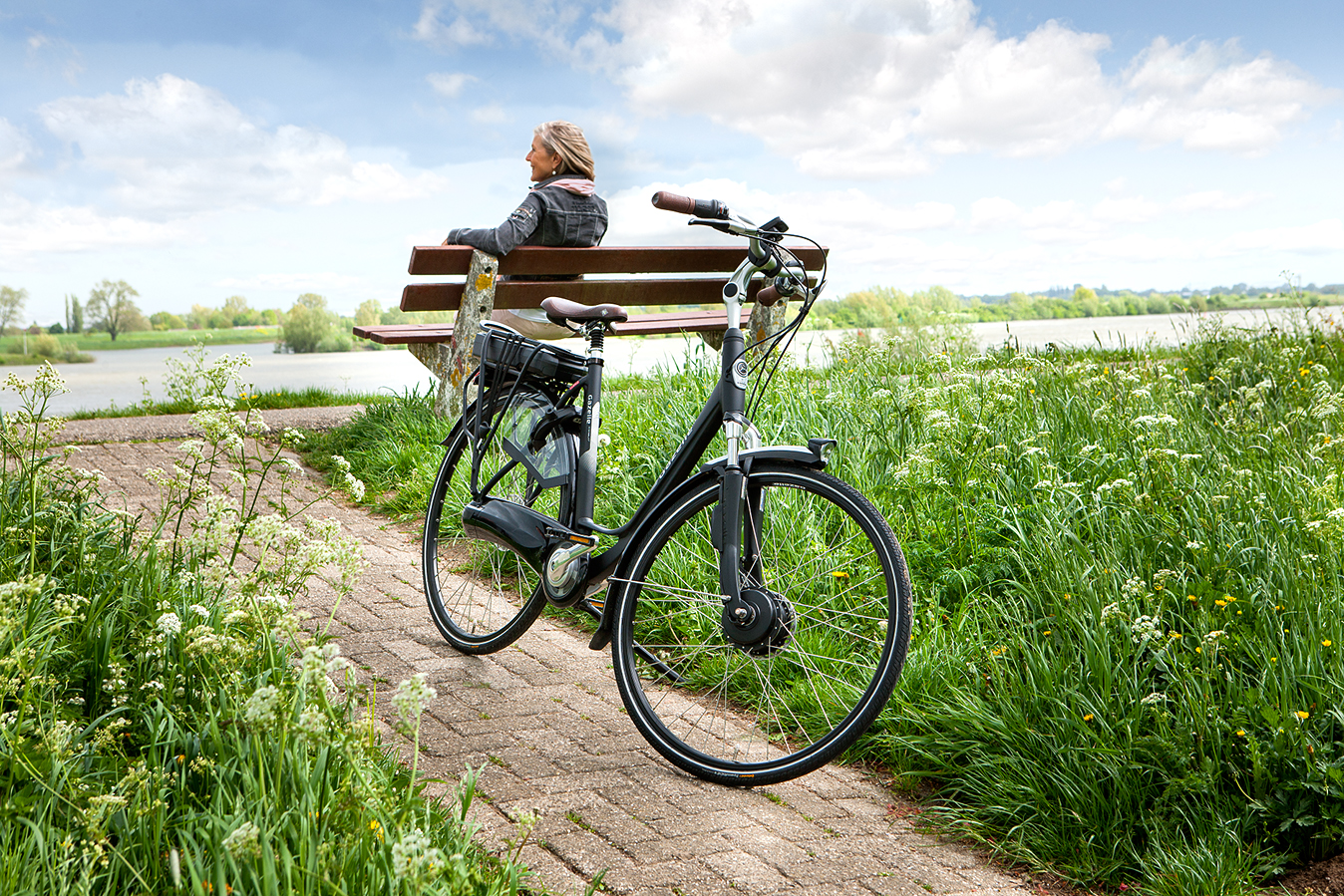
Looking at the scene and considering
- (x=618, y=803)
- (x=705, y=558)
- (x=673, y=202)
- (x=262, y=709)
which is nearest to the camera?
(x=262, y=709)

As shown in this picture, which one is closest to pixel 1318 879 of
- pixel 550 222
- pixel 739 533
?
pixel 739 533

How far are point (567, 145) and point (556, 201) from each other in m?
0.44

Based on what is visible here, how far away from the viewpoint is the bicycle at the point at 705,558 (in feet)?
9.21

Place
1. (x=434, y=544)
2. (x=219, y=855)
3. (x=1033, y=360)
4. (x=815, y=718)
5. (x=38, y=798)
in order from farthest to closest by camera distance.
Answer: (x=1033, y=360), (x=434, y=544), (x=815, y=718), (x=38, y=798), (x=219, y=855)

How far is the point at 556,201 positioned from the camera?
690cm

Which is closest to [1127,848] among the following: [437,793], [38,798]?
[437,793]

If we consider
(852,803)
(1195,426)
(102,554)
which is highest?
(1195,426)

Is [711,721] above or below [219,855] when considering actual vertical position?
below

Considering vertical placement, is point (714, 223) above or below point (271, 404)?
above

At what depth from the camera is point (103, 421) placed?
8070 millimetres

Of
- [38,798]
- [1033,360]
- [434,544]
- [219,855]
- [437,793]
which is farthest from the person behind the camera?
[1033,360]

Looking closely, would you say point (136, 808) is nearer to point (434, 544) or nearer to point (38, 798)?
point (38, 798)

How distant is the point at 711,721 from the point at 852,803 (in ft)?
1.94

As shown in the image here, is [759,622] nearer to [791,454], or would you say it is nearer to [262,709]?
[791,454]
